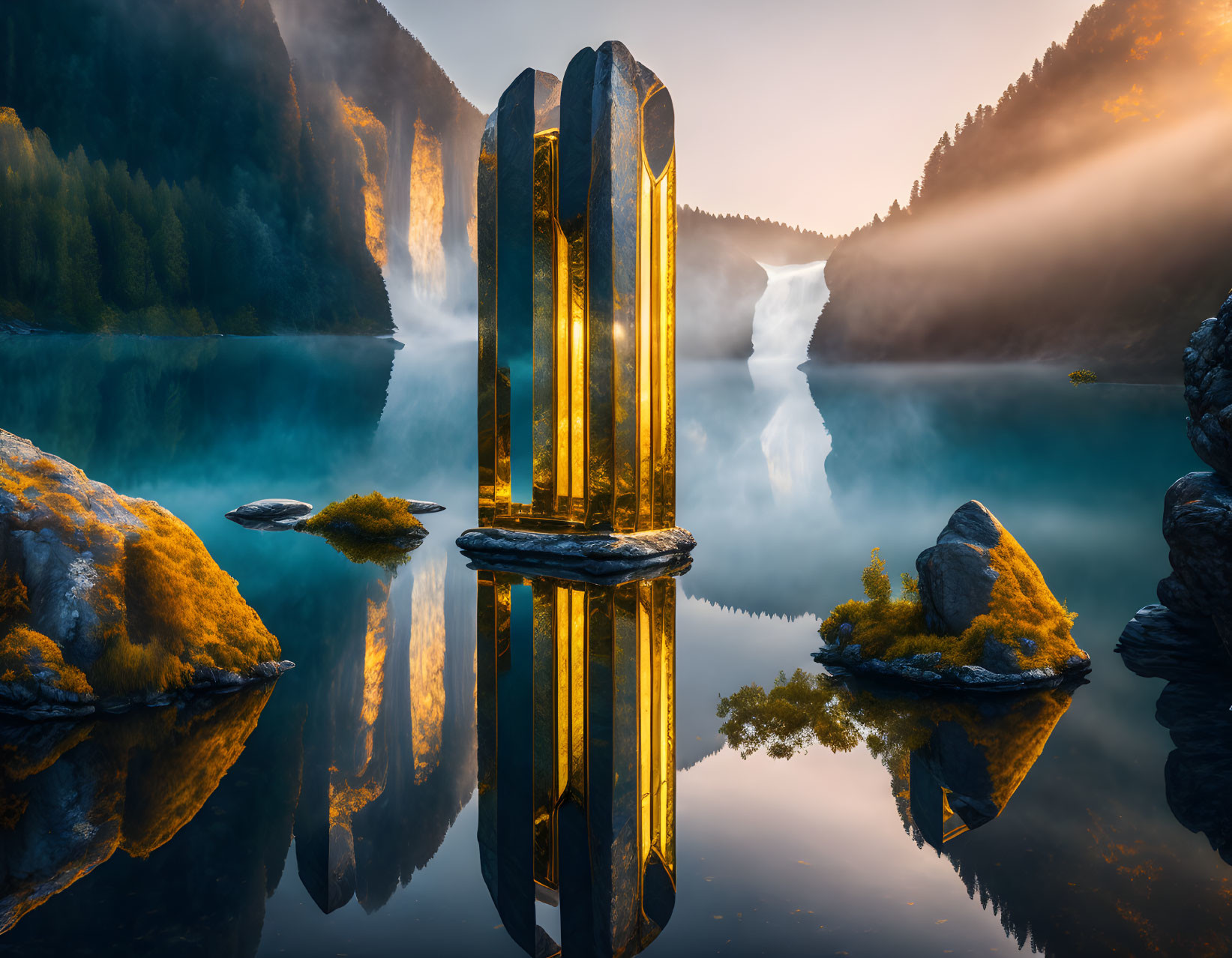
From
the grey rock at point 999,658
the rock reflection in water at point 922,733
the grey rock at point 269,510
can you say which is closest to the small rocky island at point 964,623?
the grey rock at point 999,658

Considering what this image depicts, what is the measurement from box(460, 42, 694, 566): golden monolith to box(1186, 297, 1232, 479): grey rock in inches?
152

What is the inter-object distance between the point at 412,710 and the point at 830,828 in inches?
80.3

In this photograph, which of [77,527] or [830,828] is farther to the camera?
[77,527]

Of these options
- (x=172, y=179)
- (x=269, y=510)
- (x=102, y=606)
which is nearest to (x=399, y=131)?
(x=172, y=179)

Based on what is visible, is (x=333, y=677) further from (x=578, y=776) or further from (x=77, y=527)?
(x=578, y=776)

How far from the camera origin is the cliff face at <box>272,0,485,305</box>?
173ft

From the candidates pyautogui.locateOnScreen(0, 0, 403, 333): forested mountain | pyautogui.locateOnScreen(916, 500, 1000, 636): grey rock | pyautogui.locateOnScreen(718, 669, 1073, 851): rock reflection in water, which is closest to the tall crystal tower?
pyautogui.locateOnScreen(916, 500, 1000, 636): grey rock

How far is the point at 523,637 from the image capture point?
4.39 m

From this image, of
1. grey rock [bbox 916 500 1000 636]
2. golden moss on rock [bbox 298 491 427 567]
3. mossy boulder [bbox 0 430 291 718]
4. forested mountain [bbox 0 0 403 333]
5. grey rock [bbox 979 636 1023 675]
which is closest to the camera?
mossy boulder [bbox 0 430 291 718]

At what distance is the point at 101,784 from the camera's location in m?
2.93

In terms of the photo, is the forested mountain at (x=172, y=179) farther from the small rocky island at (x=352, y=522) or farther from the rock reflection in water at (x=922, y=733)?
the rock reflection in water at (x=922, y=733)

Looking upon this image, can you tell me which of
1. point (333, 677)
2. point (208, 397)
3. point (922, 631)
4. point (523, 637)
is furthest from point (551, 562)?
point (208, 397)

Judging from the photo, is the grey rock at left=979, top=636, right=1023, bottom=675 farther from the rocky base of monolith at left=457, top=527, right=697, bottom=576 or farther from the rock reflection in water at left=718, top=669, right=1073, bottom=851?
the rocky base of monolith at left=457, top=527, right=697, bottom=576

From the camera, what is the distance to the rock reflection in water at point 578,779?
2.11 metres
